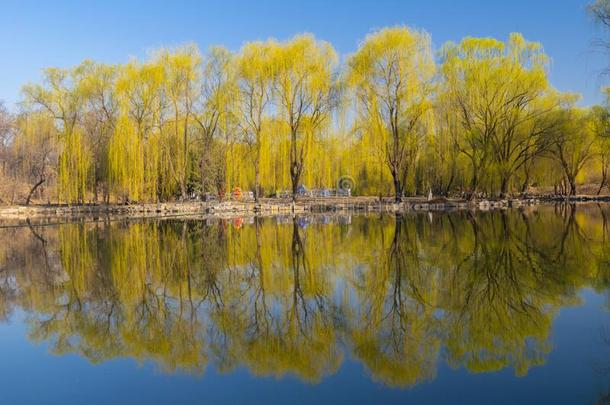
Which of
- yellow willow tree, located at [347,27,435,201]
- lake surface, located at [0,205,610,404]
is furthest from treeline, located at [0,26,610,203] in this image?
lake surface, located at [0,205,610,404]

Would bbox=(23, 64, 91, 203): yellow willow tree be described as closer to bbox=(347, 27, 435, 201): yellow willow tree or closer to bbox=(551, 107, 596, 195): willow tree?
bbox=(347, 27, 435, 201): yellow willow tree

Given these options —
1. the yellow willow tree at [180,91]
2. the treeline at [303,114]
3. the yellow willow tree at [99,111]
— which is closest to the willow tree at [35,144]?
the treeline at [303,114]

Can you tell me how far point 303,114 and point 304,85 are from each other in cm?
188

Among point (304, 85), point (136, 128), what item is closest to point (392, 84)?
point (304, 85)

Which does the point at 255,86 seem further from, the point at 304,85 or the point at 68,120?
the point at 68,120

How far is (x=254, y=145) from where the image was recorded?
32.9 meters

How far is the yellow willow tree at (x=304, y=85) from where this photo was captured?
2842cm

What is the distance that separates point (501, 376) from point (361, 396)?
1.42m

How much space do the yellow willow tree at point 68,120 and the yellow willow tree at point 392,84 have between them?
Answer: 720 inches

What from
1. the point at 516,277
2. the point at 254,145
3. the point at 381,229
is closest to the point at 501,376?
the point at 516,277

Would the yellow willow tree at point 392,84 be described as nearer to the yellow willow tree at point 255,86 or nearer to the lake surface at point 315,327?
the yellow willow tree at point 255,86

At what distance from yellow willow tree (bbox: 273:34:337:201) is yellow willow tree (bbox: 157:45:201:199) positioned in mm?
5867

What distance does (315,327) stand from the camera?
20.5 ft

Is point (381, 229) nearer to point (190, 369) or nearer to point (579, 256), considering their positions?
point (579, 256)
